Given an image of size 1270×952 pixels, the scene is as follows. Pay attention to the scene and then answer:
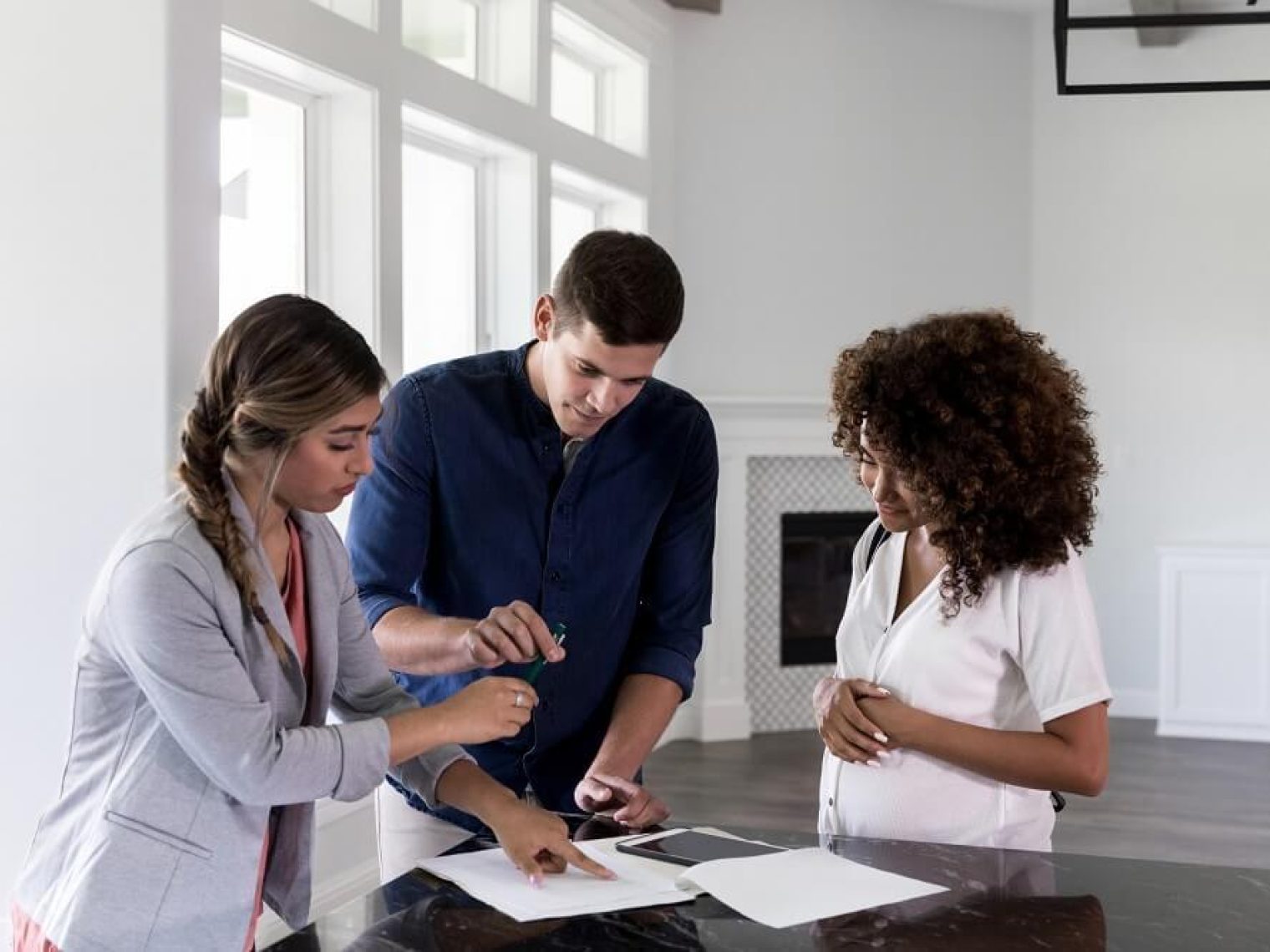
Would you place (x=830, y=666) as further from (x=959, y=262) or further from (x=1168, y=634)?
(x=959, y=262)

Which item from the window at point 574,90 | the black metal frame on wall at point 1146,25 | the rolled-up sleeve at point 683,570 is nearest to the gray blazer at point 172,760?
the rolled-up sleeve at point 683,570

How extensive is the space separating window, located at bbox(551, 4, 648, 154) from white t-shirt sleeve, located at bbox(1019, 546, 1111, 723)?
4.26m

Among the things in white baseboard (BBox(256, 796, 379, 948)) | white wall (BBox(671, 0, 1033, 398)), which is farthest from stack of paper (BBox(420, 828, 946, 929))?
white wall (BBox(671, 0, 1033, 398))

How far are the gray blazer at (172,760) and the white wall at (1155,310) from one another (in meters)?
6.28

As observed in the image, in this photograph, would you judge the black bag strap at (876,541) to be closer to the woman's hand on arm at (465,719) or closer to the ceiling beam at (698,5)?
the woman's hand on arm at (465,719)

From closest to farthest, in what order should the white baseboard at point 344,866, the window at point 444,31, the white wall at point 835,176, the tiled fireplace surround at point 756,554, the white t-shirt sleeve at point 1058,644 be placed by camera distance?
the white t-shirt sleeve at point 1058,644, the white baseboard at point 344,866, the window at point 444,31, the tiled fireplace surround at point 756,554, the white wall at point 835,176

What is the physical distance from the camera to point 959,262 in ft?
24.3

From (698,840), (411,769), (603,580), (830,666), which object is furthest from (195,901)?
(830,666)

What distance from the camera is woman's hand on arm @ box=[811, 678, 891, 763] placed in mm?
1866

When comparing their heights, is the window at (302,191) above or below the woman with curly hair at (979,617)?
above

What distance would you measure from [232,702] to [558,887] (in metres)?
0.40

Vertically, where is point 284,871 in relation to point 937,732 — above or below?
below

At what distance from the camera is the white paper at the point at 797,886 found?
151cm

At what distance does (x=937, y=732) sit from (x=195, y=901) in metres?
0.89
